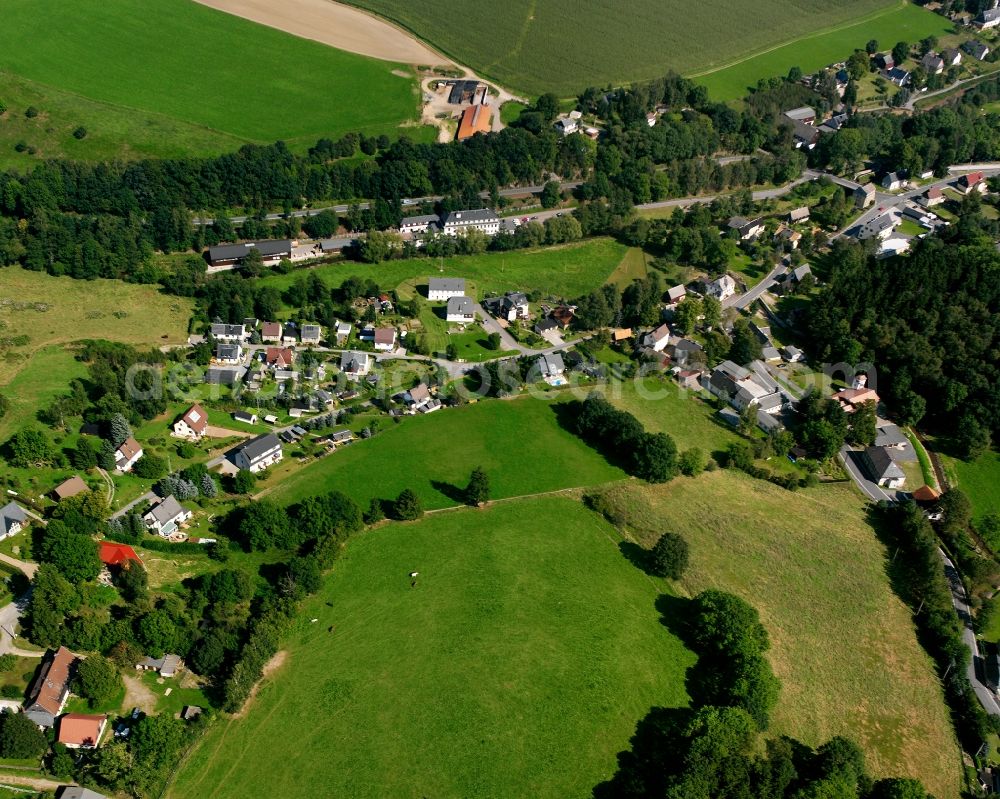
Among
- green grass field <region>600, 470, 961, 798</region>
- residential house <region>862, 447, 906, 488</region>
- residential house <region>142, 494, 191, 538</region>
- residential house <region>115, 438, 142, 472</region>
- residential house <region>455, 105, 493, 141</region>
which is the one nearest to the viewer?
green grass field <region>600, 470, 961, 798</region>

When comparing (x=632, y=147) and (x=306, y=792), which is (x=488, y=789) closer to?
(x=306, y=792)

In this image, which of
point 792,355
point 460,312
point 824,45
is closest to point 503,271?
point 460,312

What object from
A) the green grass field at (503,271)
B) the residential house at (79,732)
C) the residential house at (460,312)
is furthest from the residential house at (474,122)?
the residential house at (79,732)

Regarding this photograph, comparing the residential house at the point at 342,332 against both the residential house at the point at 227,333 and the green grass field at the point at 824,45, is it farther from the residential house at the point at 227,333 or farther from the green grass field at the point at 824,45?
the green grass field at the point at 824,45

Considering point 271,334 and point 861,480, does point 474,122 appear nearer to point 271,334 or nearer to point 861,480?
point 271,334


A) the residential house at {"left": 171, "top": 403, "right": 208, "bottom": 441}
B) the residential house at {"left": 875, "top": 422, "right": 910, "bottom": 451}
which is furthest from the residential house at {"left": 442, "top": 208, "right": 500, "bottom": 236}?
the residential house at {"left": 875, "top": 422, "right": 910, "bottom": 451}

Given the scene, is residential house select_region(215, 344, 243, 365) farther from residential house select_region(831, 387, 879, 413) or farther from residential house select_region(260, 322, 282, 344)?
residential house select_region(831, 387, 879, 413)

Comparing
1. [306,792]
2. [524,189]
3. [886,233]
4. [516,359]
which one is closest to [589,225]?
[524,189]
